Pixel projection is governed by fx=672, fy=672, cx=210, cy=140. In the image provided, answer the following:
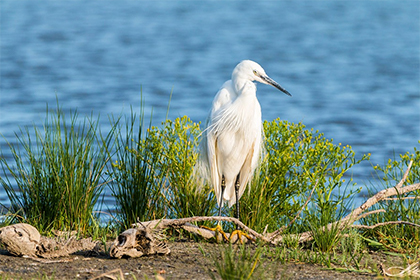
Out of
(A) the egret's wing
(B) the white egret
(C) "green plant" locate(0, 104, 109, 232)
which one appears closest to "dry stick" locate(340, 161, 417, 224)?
(B) the white egret

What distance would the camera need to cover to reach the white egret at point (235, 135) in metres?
5.35

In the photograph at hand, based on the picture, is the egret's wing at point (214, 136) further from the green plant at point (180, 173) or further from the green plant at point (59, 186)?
the green plant at point (59, 186)

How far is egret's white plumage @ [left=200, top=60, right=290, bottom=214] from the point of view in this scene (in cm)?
535

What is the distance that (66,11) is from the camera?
3275cm

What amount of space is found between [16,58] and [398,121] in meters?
11.6

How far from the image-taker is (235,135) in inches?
221

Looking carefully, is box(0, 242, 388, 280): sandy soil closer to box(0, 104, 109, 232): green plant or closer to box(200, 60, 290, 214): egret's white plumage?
box(0, 104, 109, 232): green plant

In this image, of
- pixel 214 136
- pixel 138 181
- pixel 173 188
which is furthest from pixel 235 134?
pixel 138 181

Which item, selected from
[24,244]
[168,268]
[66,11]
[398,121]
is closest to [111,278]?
[168,268]

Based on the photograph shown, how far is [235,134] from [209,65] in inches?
544

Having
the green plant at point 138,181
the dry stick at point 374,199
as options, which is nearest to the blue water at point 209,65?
the green plant at point 138,181

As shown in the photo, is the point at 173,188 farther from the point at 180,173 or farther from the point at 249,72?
the point at 249,72


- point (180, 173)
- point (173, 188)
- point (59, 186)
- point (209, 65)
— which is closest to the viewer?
point (59, 186)

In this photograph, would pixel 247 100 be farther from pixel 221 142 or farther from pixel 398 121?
pixel 398 121
